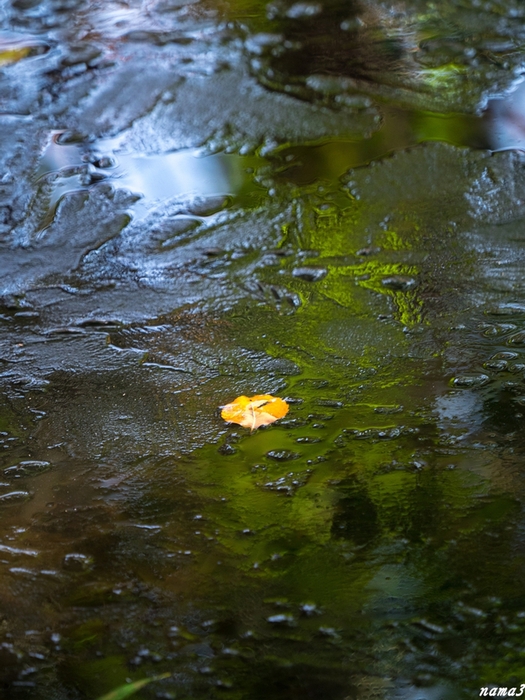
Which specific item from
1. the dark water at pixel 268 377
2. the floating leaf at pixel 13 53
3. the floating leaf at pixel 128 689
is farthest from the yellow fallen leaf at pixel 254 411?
the floating leaf at pixel 13 53

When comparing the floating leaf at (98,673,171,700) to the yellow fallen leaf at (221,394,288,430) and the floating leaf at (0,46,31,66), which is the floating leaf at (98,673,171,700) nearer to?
the yellow fallen leaf at (221,394,288,430)

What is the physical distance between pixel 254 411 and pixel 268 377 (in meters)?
0.16

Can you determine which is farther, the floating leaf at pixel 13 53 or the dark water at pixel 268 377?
the floating leaf at pixel 13 53

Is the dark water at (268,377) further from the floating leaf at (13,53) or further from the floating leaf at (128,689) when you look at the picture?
the floating leaf at (13,53)

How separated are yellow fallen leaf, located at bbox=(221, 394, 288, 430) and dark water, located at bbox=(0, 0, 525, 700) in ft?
0.11

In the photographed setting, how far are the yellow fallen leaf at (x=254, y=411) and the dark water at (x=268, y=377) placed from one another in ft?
0.11

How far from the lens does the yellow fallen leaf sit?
6.84 feet

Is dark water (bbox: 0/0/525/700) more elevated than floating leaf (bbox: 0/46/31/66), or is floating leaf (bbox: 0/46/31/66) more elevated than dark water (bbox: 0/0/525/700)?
floating leaf (bbox: 0/46/31/66)

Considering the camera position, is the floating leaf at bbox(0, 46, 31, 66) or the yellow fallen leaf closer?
the yellow fallen leaf

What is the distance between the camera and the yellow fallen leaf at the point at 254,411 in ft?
6.84

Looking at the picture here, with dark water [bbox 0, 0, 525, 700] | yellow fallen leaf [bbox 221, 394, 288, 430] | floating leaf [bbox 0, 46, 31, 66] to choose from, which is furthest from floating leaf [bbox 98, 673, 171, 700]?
floating leaf [bbox 0, 46, 31, 66]

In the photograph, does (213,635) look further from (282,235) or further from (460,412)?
(282,235)

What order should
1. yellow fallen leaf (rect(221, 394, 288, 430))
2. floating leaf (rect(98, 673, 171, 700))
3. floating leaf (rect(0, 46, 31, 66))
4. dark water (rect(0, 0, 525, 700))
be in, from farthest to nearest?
floating leaf (rect(0, 46, 31, 66)) < yellow fallen leaf (rect(221, 394, 288, 430)) < dark water (rect(0, 0, 525, 700)) < floating leaf (rect(98, 673, 171, 700))

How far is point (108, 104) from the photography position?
12.5ft
